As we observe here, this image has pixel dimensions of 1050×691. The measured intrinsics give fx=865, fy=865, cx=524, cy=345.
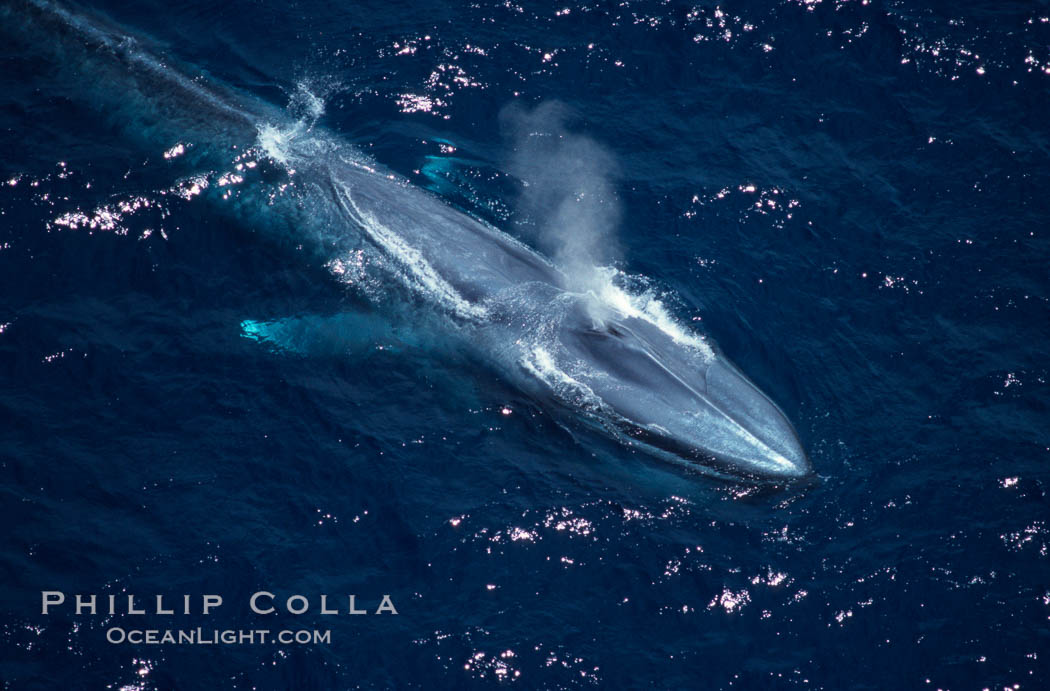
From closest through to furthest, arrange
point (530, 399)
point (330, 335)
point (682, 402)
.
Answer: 1. point (682, 402)
2. point (530, 399)
3. point (330, 335)

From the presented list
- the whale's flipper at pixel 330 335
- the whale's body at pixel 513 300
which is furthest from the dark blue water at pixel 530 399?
the whale's body at pixel 513 300

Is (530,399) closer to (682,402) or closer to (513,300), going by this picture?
(513,300)

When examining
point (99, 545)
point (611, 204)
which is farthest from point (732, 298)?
point (99, 545)

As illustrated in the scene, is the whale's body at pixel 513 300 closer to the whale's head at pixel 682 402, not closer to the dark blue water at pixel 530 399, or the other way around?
the whale's head at pixel 682 402

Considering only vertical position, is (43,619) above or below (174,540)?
below

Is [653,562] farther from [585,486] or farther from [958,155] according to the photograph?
[958,155]

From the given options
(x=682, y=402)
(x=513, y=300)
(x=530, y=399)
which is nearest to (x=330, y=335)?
(x=513, y=300)
